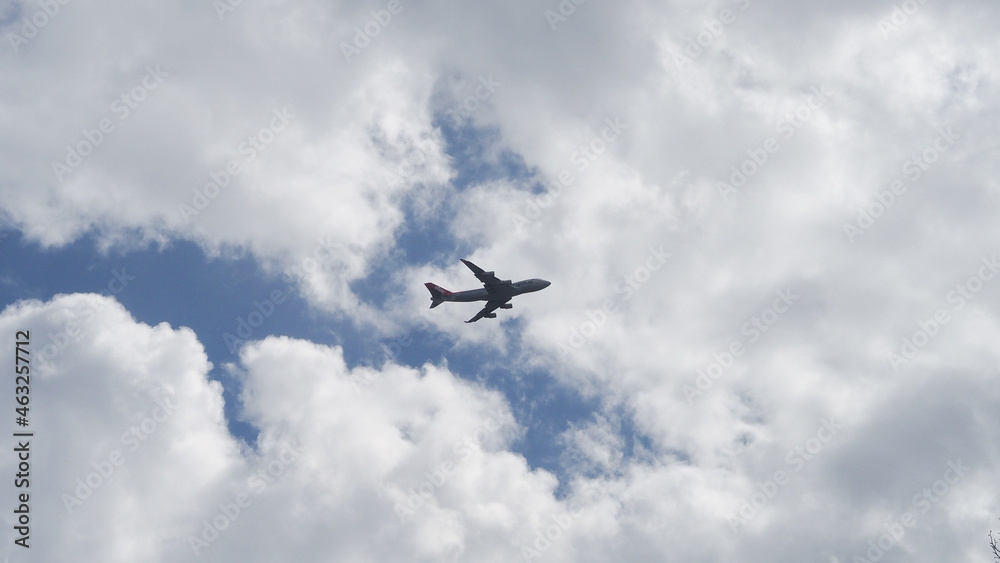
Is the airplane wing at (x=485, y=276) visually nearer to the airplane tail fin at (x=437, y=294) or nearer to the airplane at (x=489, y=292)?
the airplane at (x=489, y=292)

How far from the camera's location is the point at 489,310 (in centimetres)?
14175

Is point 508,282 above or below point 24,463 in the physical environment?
above

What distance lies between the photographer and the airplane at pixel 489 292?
5207 inches

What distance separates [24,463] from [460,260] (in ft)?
232

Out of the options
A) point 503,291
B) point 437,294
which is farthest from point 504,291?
point 437,294

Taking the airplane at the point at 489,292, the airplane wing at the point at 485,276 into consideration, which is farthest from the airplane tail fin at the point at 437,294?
the airplane wing at the point at 485,276

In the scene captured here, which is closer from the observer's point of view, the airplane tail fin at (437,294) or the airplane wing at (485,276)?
the airplane wing at (485,276)

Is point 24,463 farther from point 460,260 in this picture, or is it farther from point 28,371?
point 460,260

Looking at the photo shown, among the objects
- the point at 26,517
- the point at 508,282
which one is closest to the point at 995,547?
the point at 508,282

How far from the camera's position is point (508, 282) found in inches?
5236

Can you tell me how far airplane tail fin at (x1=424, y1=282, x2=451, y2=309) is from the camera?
456ft

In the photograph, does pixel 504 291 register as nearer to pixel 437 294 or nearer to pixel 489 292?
pixel 489 292

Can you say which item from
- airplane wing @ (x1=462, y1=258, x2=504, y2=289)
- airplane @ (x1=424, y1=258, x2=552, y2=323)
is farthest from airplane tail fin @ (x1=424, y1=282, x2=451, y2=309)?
airplane wing @ (x1=462, y1=258, x2=504, y2=289)

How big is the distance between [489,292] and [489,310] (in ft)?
23.7
